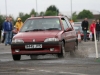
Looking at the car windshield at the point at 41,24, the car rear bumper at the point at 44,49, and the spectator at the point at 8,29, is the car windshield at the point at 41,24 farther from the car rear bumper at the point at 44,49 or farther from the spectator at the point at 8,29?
the spectator at the point at 8,29

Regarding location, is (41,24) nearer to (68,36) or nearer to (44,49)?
(68,36)

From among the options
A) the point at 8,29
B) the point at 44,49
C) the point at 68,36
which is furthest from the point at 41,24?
the point at 8,29

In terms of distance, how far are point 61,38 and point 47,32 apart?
509 mm

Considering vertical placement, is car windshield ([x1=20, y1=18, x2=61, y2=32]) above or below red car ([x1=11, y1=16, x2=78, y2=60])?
above

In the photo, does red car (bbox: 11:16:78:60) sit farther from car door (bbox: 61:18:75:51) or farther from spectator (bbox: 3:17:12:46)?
spectator (bbox: 3:17:12:46)

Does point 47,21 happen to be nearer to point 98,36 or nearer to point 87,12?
point 98,36

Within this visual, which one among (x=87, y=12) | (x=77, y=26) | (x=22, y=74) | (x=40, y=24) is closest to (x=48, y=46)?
(x=40, y=24)

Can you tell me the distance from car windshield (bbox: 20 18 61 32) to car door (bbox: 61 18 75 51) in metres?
0.35

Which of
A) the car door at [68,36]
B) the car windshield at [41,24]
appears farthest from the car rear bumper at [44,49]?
the car windshield at [41,24]

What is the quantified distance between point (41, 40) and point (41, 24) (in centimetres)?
159

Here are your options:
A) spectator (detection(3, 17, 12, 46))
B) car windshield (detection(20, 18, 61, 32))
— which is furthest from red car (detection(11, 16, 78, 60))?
spectator (detection(3, 17, 12, 46))

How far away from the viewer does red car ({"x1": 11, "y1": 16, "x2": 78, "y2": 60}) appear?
1562 cm

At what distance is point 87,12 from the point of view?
160m

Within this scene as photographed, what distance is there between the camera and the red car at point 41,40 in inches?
615
